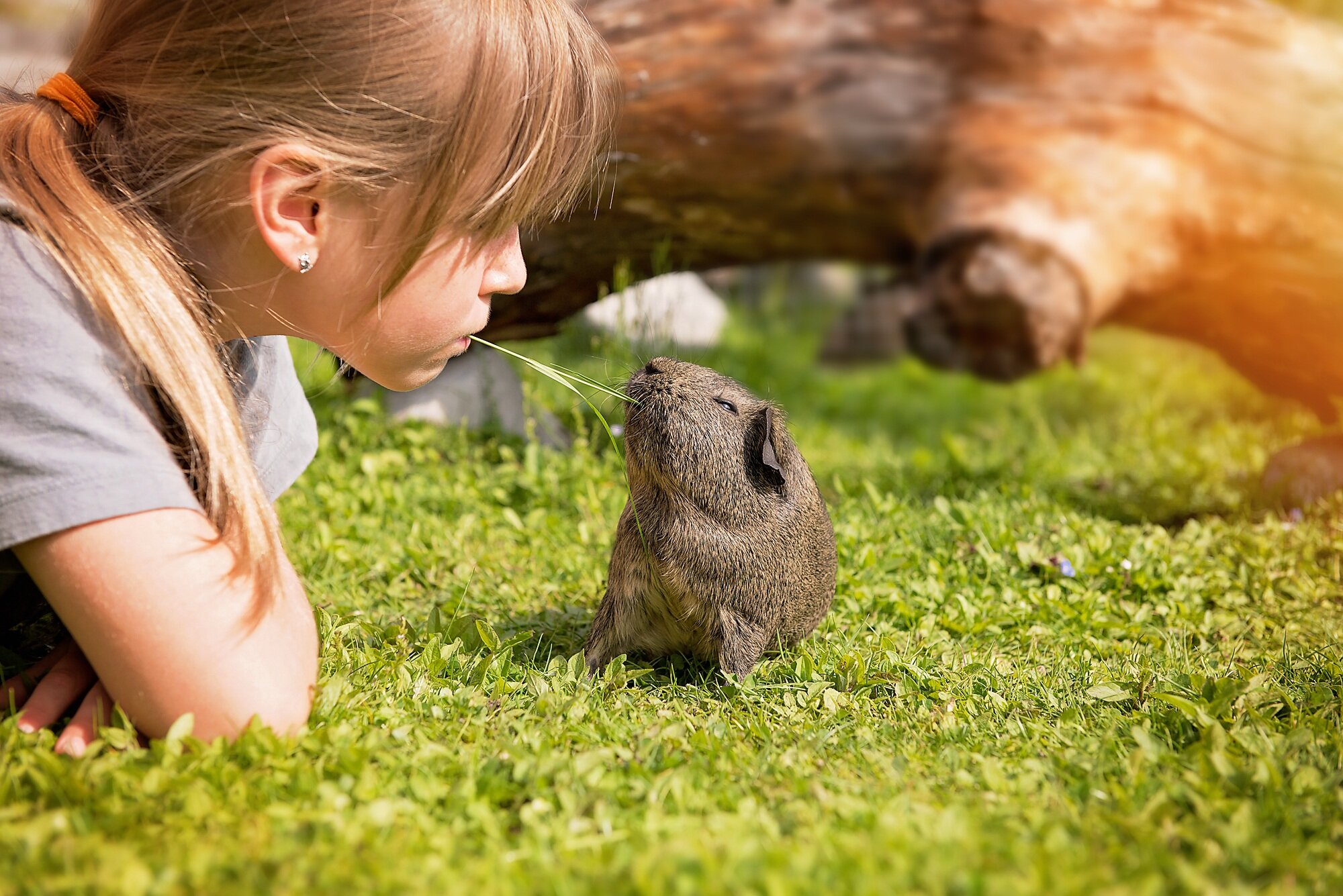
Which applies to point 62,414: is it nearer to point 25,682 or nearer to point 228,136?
point 228,136

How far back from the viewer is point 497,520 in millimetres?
4180

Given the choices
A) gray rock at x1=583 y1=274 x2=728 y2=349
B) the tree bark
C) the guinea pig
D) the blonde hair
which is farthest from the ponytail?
gray rock at x1=583 y1=274 x2=728 y2=349

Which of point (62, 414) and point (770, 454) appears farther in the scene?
point (770, 454)

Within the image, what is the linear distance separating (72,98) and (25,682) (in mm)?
1359

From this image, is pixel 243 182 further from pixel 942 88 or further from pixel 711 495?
pixel 942 88

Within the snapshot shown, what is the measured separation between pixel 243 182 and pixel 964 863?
2.00 metres

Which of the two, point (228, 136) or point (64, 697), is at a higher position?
point (228, 136)

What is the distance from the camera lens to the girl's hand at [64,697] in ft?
7.17

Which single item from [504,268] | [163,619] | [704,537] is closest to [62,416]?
[163,619]

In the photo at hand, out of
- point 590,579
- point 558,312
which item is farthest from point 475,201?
point 558,312

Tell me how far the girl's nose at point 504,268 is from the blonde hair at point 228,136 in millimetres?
191

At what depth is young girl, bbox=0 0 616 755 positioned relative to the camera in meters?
2.10

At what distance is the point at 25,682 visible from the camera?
247cm

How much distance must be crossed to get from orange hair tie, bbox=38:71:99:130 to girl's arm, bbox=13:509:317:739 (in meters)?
0.95
